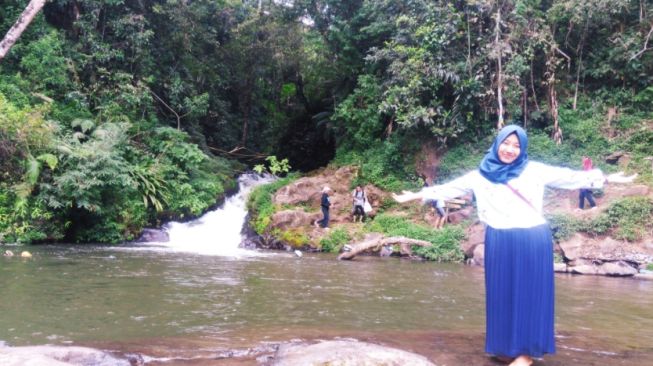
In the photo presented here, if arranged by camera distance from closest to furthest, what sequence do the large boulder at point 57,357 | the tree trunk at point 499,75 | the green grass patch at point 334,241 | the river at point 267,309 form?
the large boulder at point 57,357, the river at point 267,309, the green grass patch at point 334,241, the tree trunk at point 499,75

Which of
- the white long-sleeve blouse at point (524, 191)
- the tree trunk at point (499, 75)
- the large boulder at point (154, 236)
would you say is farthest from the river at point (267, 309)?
the tree trunk at point (499, 75)

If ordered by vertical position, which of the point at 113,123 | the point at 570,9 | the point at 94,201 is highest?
the point at 570,9

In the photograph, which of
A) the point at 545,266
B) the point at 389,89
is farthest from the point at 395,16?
the point at 545,266

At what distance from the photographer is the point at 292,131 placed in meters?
32.3

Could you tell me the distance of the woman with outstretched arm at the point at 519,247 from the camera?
409 cm

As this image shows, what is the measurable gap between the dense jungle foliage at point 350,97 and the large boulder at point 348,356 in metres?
12.7

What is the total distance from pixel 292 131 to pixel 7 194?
19.0 meters

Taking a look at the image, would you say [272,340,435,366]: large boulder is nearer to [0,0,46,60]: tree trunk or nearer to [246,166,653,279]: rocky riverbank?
[246,166,653,279]: rocky riverbank

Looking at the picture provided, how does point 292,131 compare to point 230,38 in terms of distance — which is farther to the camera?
point 292,131

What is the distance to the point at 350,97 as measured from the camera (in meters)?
22.2

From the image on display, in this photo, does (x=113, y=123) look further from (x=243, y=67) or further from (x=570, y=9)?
(x=570, y=9)

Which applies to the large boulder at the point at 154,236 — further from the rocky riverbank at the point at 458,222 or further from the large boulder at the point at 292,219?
the large boulder at the point at 292,219

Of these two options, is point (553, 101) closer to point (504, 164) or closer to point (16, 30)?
point (504, 164)

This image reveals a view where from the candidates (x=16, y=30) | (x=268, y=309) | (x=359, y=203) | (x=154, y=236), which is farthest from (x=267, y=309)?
(x=154, y=236)
